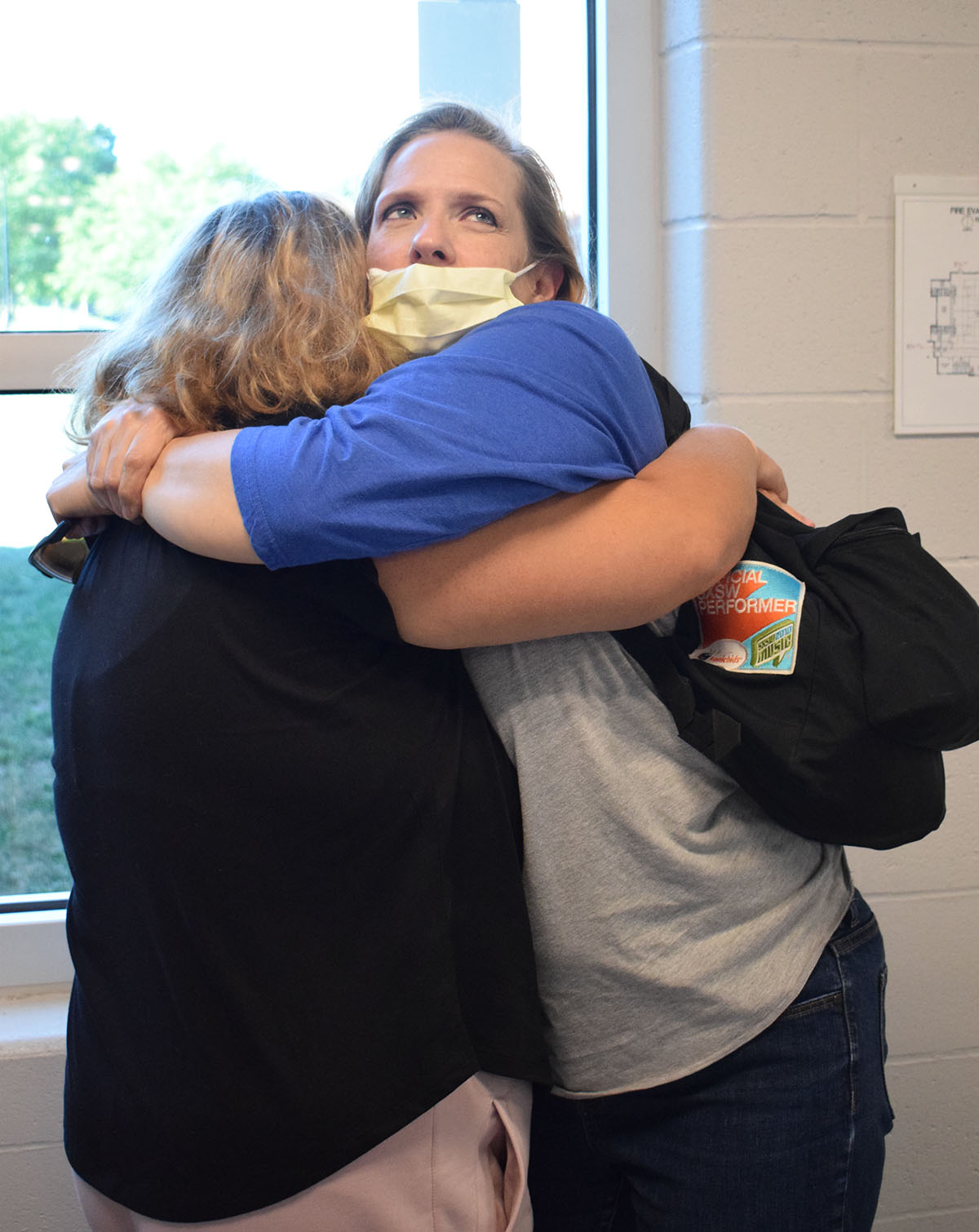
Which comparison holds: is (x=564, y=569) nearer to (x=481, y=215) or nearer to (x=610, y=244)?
(x=481, y=215)

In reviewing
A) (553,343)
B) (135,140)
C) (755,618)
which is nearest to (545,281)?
(553,343)

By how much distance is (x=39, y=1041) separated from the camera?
133 centimetres

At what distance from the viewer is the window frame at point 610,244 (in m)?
1.40

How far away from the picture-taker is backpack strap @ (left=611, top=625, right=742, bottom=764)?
2.62ft

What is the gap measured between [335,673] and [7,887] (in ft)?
3.34

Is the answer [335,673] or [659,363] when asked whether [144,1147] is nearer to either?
[335,673]

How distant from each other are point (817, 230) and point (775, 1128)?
3.75 ft

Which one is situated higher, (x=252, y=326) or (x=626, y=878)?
(x=252, y=326)

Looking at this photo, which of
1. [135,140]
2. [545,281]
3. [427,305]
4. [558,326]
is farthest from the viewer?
[135,140]

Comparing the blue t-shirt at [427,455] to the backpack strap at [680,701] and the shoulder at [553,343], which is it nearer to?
the shoulder at [553,343]

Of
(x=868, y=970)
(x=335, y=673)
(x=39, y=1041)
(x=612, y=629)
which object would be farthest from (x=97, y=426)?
(x=39, y=1041)

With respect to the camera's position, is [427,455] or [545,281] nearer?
[427,455]

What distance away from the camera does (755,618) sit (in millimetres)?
813

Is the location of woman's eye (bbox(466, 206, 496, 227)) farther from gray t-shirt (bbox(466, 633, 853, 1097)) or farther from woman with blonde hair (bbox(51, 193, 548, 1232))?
gray t-shirt (bbox(466, 633, 853, 1097))
